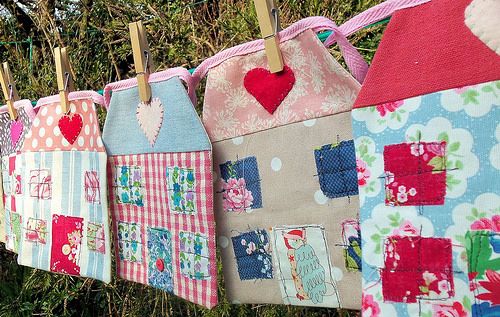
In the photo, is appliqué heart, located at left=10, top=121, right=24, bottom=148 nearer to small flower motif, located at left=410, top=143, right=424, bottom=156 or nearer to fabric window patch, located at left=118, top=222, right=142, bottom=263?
fabric window patch, located at left=118, top=222, right=142, bottom=263

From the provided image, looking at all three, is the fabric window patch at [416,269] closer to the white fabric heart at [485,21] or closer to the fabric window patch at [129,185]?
the white fabric heart at [485,21]

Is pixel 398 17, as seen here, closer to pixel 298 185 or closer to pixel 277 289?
pixel 298 185

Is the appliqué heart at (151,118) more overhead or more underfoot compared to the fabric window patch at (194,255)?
more overhead

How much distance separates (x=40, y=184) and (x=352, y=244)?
0.79 metres

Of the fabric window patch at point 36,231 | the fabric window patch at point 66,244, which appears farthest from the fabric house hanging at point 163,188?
the fabric window patch at point 36,231

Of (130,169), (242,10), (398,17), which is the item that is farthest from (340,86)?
(242,10)

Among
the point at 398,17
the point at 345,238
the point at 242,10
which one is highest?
the point at 242,10

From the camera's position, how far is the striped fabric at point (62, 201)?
1.09m

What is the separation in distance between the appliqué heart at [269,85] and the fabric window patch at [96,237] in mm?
488

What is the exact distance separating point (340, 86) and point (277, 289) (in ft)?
1.08

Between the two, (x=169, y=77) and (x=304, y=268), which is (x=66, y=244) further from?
(x=304, y=268)

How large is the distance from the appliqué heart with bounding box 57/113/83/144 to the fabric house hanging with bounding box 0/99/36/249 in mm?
139

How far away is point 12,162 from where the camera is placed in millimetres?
1374

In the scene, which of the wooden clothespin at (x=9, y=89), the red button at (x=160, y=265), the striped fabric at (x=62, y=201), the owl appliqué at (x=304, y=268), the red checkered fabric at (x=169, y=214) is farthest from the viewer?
the wooden clothespin at (x=9, y=89)
